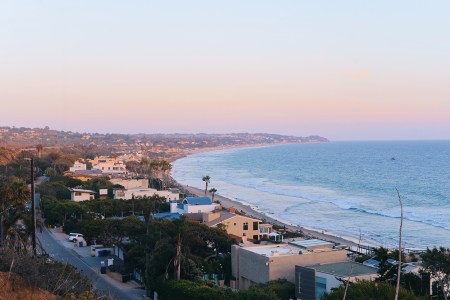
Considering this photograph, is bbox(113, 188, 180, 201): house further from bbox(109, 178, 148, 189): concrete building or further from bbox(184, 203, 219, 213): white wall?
bbox(184, 203, 219, 213): white wall

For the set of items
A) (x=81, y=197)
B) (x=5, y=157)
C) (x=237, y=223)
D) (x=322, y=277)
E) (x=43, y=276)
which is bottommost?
(x=81, y=197)

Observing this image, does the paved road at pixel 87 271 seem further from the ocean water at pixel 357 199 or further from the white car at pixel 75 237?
the ocean water at pixel 357 199

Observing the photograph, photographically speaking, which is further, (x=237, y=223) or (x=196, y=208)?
(x=196, y=208)

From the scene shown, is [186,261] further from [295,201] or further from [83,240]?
[295,201]

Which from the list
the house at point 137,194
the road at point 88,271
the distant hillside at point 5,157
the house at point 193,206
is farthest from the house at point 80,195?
the distant hillside at point 5,157

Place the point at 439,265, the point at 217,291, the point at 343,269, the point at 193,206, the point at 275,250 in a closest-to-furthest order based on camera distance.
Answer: the point at 439,265, the point at 217,291, the point at 343,269, the point at 275,250, the point at 193,206

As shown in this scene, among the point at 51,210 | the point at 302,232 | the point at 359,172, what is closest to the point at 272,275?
the point at 302,232

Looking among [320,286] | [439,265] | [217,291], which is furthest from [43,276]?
[439,265]

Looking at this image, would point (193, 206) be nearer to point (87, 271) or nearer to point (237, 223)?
point (237, 223)
